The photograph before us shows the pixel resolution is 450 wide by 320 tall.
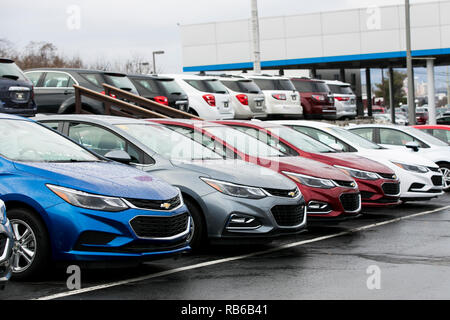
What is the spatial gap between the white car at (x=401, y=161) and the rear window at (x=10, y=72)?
16.3 feet

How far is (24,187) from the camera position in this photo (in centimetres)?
691

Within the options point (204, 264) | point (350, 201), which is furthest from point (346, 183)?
A: point (204, 264)

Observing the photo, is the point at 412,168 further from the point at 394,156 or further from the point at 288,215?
the point at 288,215

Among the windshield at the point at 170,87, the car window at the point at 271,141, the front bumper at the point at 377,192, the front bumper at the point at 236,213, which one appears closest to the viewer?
the front bumper at the point at 236,213

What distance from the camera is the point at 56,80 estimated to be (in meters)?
16.1

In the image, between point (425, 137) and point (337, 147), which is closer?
point (337, 147)

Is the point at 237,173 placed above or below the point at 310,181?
above

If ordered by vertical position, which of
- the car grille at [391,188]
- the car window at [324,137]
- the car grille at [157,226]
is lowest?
the car grille at [391,188]

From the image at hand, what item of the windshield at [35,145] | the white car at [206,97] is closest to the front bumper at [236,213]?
the windshield at [35,145]

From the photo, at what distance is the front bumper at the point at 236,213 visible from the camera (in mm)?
8477

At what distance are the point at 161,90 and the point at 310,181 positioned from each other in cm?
809

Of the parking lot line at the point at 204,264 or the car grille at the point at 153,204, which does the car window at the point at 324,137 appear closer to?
the parking lot line at the point at 204,264

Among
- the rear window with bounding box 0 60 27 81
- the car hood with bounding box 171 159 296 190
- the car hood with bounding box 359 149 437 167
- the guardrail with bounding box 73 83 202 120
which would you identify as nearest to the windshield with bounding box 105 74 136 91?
the guardrail with bounding box 73 83 202 120
